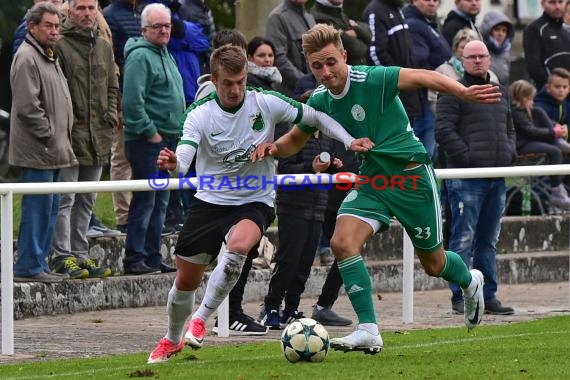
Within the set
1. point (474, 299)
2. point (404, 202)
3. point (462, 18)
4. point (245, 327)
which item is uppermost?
point (462, 18)

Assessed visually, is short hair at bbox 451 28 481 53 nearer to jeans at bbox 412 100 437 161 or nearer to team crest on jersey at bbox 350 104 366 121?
jeans at bbox 412 100 437 161

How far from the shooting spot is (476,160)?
13641 millimetres

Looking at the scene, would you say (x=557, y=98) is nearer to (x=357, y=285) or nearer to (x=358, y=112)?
(x=358, y=112)

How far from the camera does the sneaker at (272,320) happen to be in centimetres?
1237

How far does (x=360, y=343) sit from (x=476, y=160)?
428 centimetres

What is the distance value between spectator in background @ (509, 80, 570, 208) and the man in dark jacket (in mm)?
3357

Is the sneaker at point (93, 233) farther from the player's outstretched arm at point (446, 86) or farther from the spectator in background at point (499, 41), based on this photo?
the spectator in background at point (499, 41)

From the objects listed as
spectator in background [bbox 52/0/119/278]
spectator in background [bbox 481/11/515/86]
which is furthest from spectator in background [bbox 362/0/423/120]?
spectator in background [bbox 52/0/119/278]

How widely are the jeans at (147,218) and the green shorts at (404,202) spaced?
365 centimetres

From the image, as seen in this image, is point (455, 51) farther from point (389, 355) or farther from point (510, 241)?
point (389, 355)

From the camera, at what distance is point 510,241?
56.9ft

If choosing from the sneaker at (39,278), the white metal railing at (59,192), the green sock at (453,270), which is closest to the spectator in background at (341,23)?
the white metal railing at (59,192)

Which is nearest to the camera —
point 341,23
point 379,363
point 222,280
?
point 379,363

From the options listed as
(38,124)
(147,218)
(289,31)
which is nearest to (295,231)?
(147,218)
